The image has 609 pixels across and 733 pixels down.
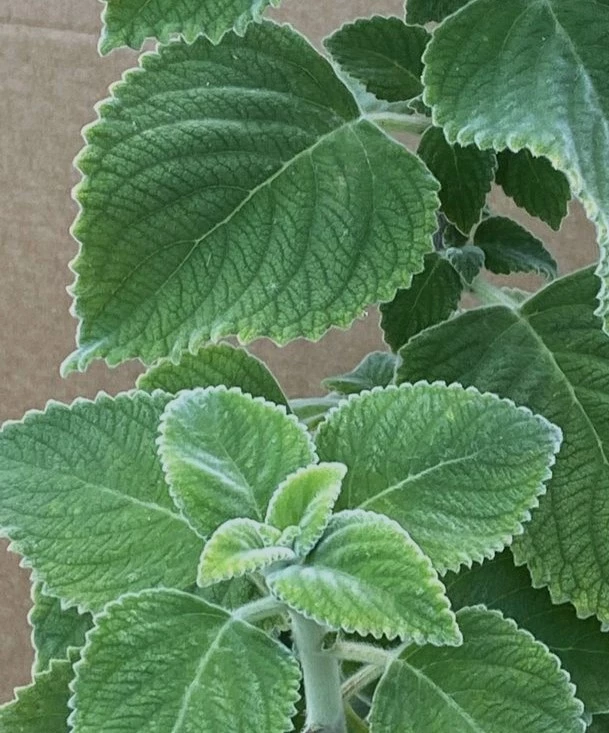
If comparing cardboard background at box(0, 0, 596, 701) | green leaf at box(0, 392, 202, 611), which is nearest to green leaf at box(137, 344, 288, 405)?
green leaf at box(0, 392, 202, 611)

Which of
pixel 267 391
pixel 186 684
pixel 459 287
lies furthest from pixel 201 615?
pixel 459 287

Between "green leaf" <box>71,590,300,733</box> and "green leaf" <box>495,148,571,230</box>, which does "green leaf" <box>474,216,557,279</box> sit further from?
"green leaf" <box>71,590,300,733</box>

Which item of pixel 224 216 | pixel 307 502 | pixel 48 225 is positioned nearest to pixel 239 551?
pixel 307 502

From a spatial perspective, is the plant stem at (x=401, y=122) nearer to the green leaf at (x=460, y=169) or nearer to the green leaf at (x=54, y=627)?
the green leaf at (x=460, y=169)

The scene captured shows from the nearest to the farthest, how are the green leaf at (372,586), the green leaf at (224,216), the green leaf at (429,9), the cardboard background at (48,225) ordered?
1. the green leaf at (372,586)
2. the green leaf at (224,216)
3. the green leaf at (429,9)
4. the cardboard background at (48,225)

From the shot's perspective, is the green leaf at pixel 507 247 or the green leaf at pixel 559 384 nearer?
the green leaf at pixel 559 384

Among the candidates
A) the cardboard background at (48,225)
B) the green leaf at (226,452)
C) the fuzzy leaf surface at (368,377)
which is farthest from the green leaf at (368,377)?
the cardboard background at (48,225)
